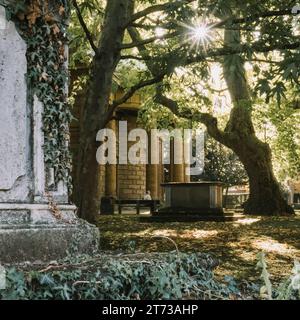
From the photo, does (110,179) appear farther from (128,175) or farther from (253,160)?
(253,160)

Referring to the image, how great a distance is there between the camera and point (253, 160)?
71.0 ft

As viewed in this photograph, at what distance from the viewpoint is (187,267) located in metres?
4.33

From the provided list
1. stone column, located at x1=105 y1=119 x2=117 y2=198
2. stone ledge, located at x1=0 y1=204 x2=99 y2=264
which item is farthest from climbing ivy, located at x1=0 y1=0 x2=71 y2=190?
stone column, located at x1=105 y1=119 x2=117 y2=198

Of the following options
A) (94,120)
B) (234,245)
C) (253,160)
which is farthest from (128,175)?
(234,245)

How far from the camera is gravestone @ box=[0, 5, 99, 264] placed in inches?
170

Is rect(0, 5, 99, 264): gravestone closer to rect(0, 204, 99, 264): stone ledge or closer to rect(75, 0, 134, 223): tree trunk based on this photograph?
rect(0, 204, 99, 264): stone ledge

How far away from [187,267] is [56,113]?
5.88ft

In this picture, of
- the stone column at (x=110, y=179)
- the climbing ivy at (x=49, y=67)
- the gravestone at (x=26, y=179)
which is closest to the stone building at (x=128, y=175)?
the stone column at (x=110, y=179)

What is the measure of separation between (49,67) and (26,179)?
1.05 m

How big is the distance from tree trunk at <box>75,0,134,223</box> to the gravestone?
724cm

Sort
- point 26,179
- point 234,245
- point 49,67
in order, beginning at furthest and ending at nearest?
point 234,245, point 49,67, point 26,179

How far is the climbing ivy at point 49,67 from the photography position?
4.63 metres

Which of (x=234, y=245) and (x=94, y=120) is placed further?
(x=94, y=120)
